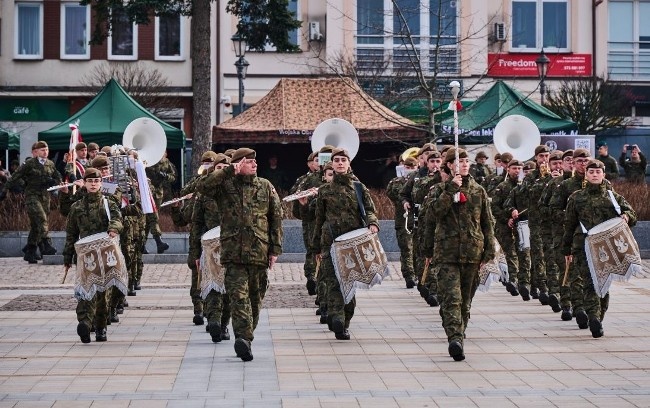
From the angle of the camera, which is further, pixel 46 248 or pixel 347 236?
pixel 46 248

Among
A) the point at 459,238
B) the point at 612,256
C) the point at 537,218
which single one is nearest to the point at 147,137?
the point at 537,218

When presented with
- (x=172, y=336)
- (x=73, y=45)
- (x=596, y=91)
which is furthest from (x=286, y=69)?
(x=172, y=336)

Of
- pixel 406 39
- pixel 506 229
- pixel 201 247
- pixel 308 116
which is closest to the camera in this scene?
pixel 201 247

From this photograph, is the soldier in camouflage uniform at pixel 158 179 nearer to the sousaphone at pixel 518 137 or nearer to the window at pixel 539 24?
the sousaphone at pixel 518 137

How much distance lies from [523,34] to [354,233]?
105 feet

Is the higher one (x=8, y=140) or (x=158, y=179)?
(x=8, y=140)

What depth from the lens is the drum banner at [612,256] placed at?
1434cm

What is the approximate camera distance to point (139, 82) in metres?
40.5

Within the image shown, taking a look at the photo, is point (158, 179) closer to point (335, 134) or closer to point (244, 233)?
point (335, 134)

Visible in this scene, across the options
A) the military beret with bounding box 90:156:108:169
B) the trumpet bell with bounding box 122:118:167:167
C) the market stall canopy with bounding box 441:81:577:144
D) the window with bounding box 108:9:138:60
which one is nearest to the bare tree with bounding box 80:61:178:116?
the window with bounding box 108:9:138:60

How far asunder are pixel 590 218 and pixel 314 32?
97.3 ft

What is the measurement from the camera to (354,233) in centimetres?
1452

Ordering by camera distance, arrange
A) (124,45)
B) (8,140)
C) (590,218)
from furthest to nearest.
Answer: (124,45) → (8,140) → (590,218)

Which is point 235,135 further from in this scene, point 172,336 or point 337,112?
point 172,336
